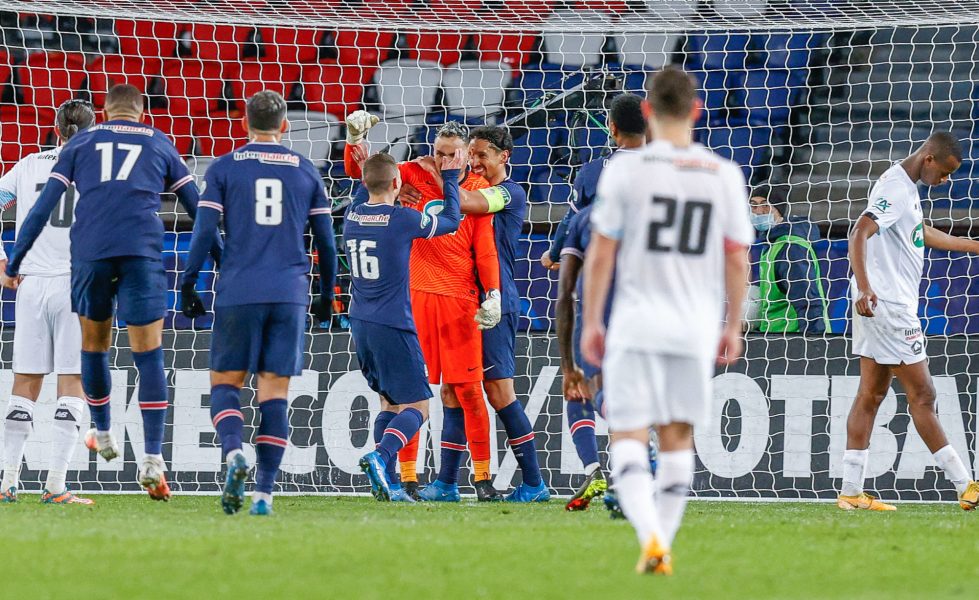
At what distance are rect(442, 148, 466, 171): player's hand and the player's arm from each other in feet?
9.02

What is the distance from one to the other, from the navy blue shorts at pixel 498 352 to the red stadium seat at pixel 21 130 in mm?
5690

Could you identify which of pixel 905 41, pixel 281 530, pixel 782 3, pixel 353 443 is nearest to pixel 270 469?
pixel 281 530

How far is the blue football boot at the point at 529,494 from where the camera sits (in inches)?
305

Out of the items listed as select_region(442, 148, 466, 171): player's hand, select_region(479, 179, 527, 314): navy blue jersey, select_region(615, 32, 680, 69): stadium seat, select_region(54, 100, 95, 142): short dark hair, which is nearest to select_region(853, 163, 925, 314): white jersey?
select_region(479, 179, 527, 314): navy blue jersey

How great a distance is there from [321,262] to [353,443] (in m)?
3.01

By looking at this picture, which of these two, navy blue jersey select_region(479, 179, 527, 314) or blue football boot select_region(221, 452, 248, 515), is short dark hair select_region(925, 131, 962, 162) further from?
blue football boot select_region(221, 452, 248, 515)

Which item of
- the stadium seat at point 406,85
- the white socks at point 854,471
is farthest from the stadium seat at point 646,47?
the white socks at point 854,471

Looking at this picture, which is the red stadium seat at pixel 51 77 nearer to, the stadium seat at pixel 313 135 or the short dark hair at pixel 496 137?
the stadium seat at pixel 313 135

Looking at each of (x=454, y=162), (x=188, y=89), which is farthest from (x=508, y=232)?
(x=188, y=89)

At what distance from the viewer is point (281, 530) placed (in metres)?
5.10

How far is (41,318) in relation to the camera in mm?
7250

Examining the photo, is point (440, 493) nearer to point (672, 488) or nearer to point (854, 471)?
point (854, 471)

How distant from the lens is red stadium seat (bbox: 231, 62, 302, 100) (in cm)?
1230

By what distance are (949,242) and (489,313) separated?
8.83 ft
